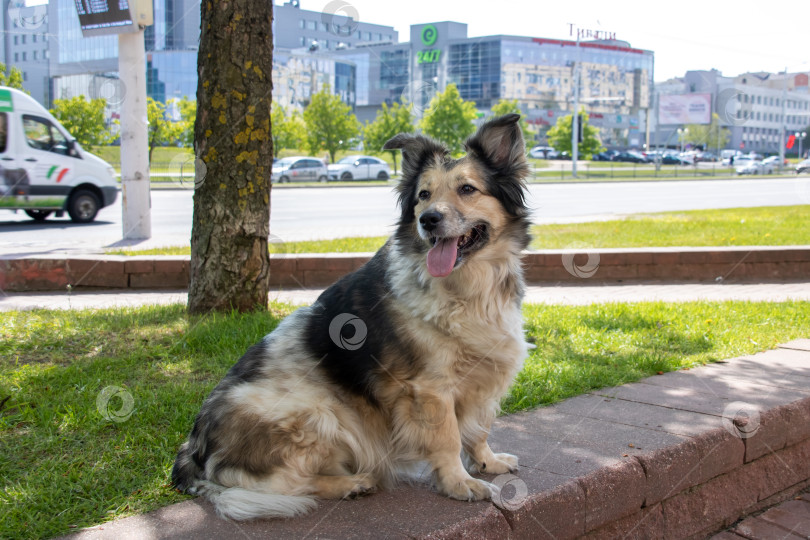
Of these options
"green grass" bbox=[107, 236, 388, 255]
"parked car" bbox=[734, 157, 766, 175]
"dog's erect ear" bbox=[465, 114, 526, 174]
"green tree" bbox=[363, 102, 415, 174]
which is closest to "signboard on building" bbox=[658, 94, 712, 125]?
"parked car" bbox=[734, 157, 766, 175]

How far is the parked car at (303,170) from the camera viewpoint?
138 feet

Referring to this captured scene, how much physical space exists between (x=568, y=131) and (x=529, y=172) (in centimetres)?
7216

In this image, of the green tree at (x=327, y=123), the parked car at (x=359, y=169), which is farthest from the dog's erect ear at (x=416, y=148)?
the green tree at (x=327, y=123)

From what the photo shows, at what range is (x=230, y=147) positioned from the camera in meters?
6.33

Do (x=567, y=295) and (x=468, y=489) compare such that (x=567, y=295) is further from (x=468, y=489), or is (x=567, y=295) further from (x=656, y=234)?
(x=468, y=489)

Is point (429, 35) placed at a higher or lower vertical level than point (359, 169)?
higher

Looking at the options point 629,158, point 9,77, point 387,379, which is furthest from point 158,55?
point 387,379

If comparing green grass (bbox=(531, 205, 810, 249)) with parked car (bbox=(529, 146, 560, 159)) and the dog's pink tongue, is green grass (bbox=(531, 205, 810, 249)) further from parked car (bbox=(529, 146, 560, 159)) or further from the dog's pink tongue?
parked car (bbox=(529, 146, 560, 159))

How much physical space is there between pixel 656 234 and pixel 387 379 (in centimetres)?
1132

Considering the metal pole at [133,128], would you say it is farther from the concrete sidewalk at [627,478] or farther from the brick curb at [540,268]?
the concrete sidewalk at [627,478]

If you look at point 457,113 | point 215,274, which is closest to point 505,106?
point 457,113

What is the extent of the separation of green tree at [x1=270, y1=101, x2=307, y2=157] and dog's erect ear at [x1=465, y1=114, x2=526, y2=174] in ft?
173

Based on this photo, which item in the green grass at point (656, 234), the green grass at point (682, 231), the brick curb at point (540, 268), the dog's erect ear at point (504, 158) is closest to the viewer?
the dog's erect ear at point (504, 158)

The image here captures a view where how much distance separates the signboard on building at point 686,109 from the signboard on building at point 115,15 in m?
93.6
